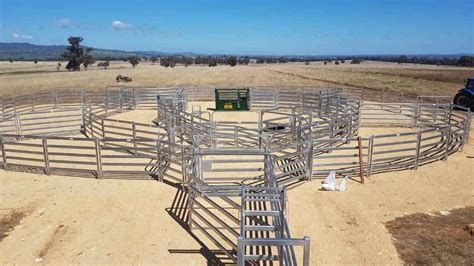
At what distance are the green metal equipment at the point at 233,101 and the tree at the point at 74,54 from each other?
→ 7573cm

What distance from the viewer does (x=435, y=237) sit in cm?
727

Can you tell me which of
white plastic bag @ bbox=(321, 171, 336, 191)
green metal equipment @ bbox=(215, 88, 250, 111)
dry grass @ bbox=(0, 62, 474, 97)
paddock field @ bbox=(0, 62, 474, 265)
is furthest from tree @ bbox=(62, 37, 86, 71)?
white plastic bag @ bbox=(321, 171, 336, 191)

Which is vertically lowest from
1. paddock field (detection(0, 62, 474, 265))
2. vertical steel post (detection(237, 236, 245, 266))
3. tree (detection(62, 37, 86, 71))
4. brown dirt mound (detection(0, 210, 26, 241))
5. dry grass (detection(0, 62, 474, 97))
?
brown dirt mound (detection(0, 210, 26, 241))

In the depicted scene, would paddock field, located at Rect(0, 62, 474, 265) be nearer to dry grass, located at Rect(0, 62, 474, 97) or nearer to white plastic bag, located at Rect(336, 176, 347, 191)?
white plastic bag, located at Rect(336, 176, 347, 191)

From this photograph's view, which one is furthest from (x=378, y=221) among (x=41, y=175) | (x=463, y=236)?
(x=41, y=175)

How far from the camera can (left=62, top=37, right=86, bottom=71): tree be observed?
292 ft

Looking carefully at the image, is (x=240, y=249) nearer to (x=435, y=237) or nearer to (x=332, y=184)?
(x=435, y=237)

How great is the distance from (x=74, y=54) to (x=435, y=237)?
3794 inches

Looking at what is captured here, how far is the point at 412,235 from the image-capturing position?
7.35 metres

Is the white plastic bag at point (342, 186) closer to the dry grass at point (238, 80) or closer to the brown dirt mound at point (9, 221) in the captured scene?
the brown dirt mound at point (9, 221)

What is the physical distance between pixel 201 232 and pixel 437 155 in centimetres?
897

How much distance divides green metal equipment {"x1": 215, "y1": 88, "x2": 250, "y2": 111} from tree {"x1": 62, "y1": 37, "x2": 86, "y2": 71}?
75.7m

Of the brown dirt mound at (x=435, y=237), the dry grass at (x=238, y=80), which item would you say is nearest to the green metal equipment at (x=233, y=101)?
the brown dirt mound at (x=435, y=237)

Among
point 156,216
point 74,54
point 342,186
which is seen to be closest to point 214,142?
point 342,186
